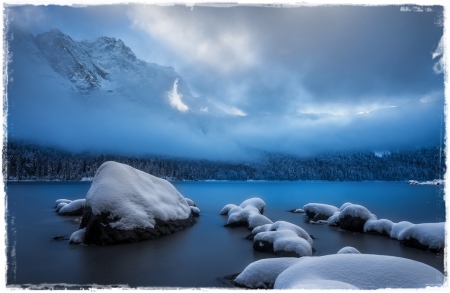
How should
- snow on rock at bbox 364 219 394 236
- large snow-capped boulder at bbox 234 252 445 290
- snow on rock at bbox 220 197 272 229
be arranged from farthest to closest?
snow on rock at bbox 220 197 272 229, snow on rock at bbox 364 219 394 236, large snow-capped boulder at bbox 234 252 445 290

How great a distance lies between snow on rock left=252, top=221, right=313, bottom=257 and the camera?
1383 centimetres

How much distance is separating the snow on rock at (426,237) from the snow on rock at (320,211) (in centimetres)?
1063

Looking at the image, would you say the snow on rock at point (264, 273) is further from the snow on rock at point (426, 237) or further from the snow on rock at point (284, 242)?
the snow on rock at point (426, 237)

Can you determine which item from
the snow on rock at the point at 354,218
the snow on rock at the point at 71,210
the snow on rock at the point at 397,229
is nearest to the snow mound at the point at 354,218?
the snow on rock at the point at 354,218

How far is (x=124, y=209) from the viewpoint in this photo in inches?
689

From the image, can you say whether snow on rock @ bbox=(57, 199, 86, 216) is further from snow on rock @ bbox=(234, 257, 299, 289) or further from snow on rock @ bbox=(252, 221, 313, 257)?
snow on rock @ bbox=(234, 257, 299, 289)

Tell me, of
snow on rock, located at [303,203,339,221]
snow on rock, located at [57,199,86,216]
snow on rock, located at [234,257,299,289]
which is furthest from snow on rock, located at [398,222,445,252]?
snow on rock, located at [57,199,86,216]

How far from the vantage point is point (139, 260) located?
13922mm

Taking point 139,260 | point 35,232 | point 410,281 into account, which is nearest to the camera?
point 410,281

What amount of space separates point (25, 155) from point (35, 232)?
361ft

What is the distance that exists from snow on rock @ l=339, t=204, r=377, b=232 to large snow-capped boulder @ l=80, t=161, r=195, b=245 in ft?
44.8

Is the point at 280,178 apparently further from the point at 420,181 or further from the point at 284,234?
the point at 284,234

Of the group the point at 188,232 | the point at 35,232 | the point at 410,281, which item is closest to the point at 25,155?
the point at 35,232

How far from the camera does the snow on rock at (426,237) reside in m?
16.2
